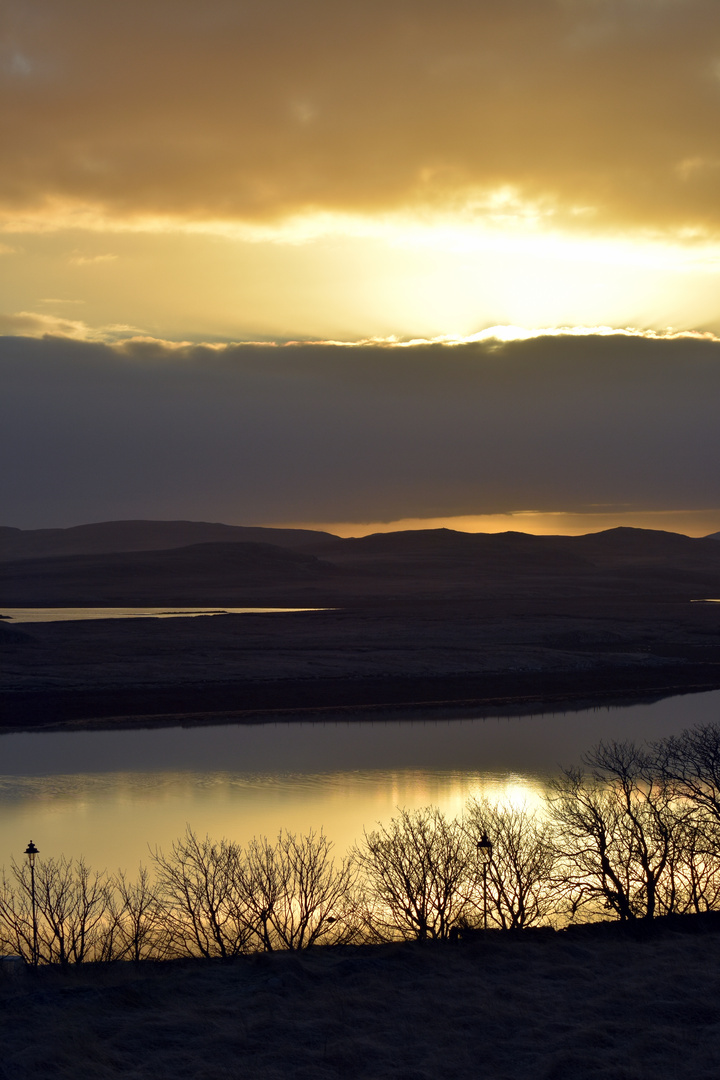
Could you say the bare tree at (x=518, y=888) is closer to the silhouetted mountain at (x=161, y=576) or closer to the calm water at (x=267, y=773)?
the calm water at (x=267, y=773)

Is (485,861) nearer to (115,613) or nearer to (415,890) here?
(415,890)

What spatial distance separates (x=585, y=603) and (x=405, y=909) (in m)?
103

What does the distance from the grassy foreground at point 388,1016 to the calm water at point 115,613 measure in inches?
3376

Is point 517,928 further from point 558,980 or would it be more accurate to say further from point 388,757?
point 388,757

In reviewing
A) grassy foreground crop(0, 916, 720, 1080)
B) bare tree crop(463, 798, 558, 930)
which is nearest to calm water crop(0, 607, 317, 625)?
bare tree crop(463, 798, 558, 930)

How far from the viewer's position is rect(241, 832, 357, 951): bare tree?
18.6m

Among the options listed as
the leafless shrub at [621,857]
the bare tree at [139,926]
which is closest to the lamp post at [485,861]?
the leafless shrub at [621,857]

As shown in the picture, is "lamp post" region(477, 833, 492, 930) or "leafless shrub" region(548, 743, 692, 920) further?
"leafless shrub" region(548, 743, 692, 920)

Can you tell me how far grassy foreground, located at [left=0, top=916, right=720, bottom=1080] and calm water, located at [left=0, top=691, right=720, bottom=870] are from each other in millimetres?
10090

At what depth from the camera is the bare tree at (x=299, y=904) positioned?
18609 mm

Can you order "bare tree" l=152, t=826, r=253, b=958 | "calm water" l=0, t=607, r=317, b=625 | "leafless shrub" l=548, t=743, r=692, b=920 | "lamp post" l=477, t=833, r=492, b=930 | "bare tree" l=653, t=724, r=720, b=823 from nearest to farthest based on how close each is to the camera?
"bare tree" l=152, t=826, r=253, b=958 < "lamp post" l=477, t=833, r=492, b=930 < "leafless shrub" l=548, t=743, r=692, b=920 < "bare tree" l=653, t=724, r=720, b=823 < "calm water" l=0, t=607, r=317, b=625

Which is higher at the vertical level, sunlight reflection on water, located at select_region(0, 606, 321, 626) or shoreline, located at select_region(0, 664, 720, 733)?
sunlight reflection on water, located at select_region(0, 606, 321, 626)

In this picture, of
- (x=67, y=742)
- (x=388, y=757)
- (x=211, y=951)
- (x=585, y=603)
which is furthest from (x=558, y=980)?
(x=585, y=603)

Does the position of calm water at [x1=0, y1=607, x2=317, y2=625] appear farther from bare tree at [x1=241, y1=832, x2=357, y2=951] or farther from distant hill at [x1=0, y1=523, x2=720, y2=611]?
bare tree at [x1=241, y1=832, x2=357, y2=951]
